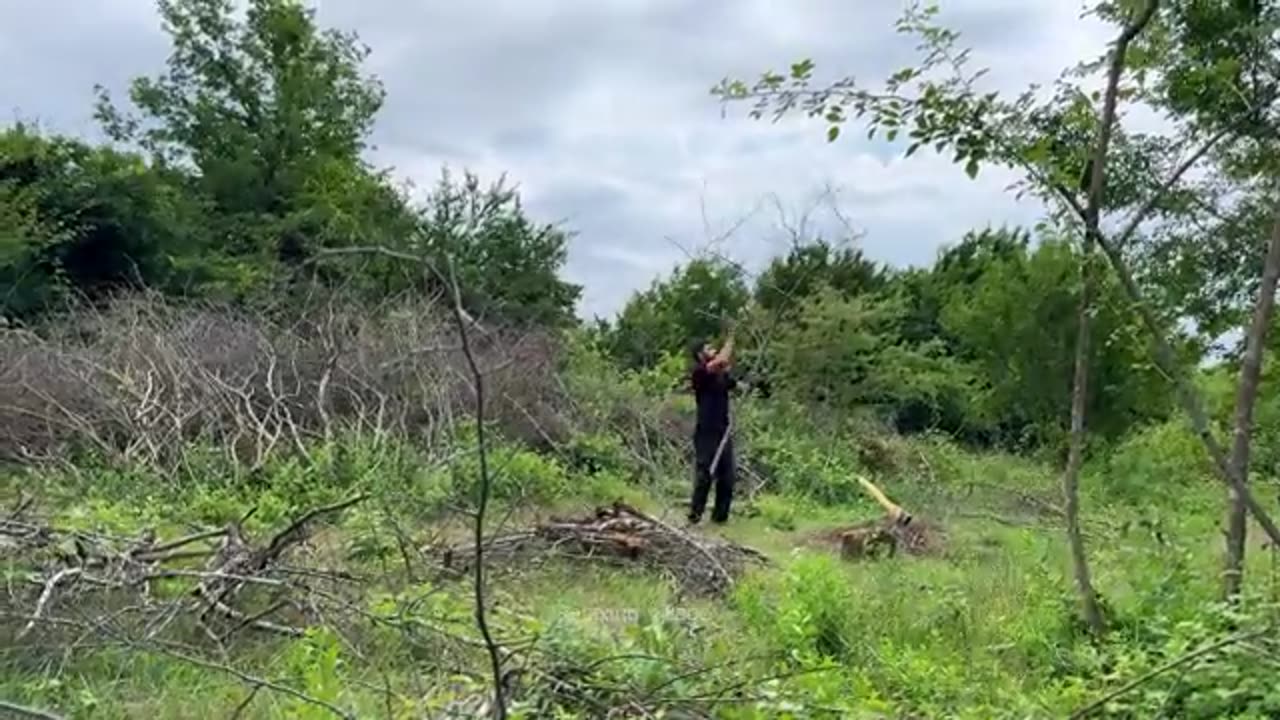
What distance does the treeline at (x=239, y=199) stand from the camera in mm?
16188

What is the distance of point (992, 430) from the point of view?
2000 centimetres

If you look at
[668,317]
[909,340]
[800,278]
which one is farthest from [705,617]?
[909,340]

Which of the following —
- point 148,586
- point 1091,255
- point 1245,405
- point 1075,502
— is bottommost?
point 148,586

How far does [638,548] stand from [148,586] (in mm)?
3346

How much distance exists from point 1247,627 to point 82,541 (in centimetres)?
431

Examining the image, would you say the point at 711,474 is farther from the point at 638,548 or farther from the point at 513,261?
the point at 513,261

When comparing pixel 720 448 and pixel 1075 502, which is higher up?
pixel 1075 502

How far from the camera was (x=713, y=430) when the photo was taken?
9.59 metres

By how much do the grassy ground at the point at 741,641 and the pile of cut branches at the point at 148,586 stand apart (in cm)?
9

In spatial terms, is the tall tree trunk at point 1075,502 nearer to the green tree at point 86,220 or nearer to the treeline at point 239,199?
the treeline at point 239,199

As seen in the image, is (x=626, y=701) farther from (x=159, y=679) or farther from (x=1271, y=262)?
(x=1271, y=262)

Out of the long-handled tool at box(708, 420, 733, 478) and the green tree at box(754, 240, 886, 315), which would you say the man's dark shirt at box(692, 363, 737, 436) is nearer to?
the long-handled tool at box(708, 420, 733, 478)

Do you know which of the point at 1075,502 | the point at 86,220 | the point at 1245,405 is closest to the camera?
the point at 1245,405

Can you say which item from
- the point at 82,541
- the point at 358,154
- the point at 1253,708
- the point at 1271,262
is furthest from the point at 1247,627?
the point at 358,154
